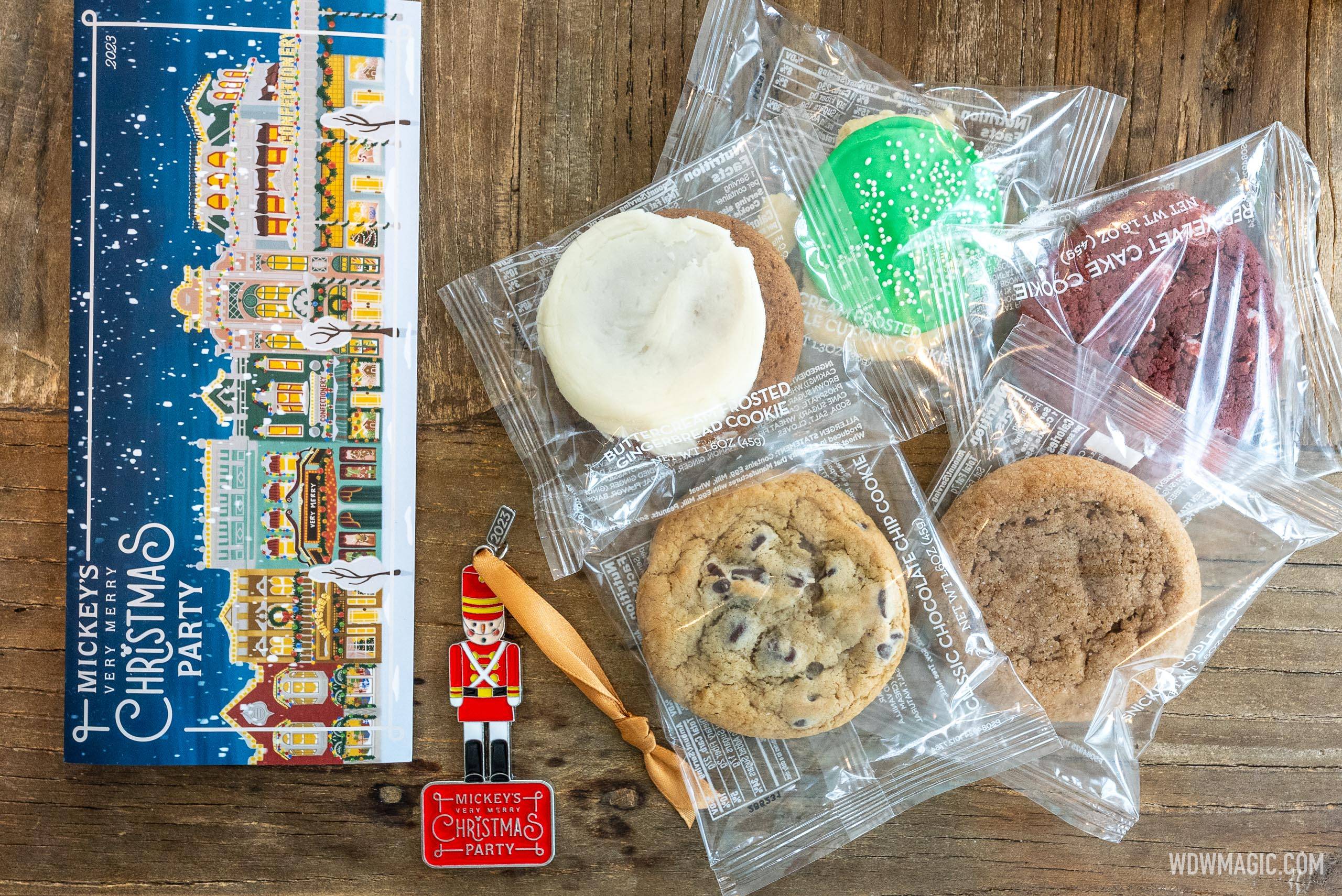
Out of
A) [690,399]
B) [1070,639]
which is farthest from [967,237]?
[1070,639]

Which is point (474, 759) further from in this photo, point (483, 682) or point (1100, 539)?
point (1100, 539)

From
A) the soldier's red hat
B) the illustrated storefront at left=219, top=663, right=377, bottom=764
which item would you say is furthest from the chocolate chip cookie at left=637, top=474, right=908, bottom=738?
the illustrated storefront at left=219, top=663, right=377, bottom=764

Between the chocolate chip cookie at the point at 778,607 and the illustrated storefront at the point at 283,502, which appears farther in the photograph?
the illustrated storefront at the point at 283,502

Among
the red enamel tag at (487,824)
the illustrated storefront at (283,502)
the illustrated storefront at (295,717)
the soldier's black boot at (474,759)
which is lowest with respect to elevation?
the red enamel tag at (487,824)

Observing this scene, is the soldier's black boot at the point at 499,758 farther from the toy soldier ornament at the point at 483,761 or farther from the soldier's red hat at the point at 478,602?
the soldier's red hat at the point at 478,602

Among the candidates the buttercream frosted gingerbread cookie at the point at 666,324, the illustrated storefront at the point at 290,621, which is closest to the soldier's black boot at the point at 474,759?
the illustrated storefront at the point at 290,621

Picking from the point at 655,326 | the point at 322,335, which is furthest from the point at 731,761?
the point at 322,335

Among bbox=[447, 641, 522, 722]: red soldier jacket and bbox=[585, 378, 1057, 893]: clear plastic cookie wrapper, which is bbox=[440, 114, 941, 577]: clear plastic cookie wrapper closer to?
bbox=[585, 378, 1057, 893]: clear plastic cookie wrapper

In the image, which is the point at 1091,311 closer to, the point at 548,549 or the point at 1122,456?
the point at 1122,456
